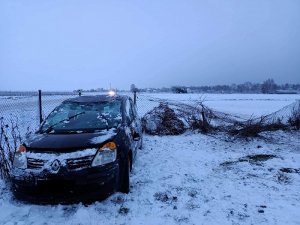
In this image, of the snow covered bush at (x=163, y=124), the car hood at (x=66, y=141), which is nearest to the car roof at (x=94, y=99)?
the car hood at (x=66, y=141)

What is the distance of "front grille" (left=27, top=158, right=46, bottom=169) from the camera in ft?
14.8

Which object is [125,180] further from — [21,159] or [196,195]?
[21,159]

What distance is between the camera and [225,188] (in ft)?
18.8

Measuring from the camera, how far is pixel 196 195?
5.38m

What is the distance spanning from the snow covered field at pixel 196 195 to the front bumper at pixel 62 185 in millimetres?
267

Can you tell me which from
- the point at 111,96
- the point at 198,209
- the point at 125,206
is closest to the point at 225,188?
the point at 198,209

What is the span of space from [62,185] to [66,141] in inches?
28.2

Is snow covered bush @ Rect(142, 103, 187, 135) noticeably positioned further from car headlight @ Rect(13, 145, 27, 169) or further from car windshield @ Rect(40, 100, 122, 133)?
car headlight @ Rect(13, 145, 27, 169)

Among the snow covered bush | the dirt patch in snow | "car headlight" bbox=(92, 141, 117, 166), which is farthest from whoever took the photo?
the snow covered bush

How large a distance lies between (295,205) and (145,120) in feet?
26.1

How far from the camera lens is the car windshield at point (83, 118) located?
5.66m

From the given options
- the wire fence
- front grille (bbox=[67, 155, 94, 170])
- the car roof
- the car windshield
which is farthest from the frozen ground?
the wire fence

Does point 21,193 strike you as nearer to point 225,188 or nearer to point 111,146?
point 111,146

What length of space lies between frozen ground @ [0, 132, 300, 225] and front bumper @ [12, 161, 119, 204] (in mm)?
271
